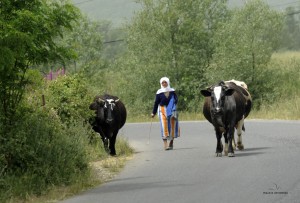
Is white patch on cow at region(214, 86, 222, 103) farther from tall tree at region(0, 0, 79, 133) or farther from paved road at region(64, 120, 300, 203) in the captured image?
tall tree at region(0, 0, 79, 133)

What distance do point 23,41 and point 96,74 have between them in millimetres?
39066

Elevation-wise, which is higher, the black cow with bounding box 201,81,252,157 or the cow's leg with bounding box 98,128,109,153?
the black cow with bounding box 201,81,252,157

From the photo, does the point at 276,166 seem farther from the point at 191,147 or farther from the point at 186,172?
the point at 191,147

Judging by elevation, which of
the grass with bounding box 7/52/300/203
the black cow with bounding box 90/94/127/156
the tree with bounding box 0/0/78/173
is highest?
the tree with bounding box 0/0/78/173

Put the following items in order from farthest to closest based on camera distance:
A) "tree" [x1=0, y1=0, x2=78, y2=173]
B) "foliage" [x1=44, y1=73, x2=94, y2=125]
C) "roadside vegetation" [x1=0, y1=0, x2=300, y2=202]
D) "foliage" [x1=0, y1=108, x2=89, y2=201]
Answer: "foliage" [x1=44, y1=73, x2=94, y2=125], "roadside vegetation" [x1=0, y1=0, x2=300, y2=202], "foliage" [x1=0, y1=108, x2=89, y2=201], "tree" [x1=0, y1=0, x2=78, y2=173]

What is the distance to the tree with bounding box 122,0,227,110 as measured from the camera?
146 ft

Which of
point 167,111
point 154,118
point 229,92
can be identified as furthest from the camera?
point 154,118

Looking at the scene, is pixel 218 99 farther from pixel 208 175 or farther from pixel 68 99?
pixel 208 175

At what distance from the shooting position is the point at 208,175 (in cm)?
1591

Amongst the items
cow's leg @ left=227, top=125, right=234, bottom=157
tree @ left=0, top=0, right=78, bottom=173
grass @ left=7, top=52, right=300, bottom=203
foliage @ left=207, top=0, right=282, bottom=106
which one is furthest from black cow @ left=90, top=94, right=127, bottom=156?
foliage @ left=207, top=0, right=282, bottom=106

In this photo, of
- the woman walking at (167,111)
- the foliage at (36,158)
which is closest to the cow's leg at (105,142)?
the woman walking at (167,111)

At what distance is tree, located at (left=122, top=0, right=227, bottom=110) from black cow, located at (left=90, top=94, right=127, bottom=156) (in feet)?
70.8

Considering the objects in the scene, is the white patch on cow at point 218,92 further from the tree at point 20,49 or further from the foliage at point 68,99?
the tree at point 20,49

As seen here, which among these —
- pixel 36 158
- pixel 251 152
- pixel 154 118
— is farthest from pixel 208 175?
pixel 154 118
